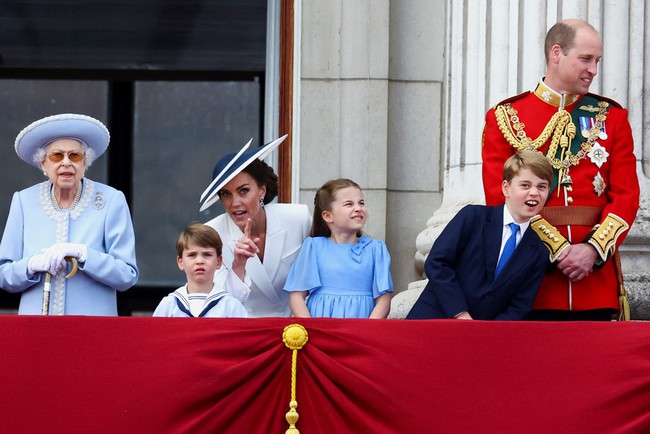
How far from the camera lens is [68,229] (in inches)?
234

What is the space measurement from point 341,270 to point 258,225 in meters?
0.47

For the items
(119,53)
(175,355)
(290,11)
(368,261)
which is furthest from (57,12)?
(175,355)

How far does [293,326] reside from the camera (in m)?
5.24

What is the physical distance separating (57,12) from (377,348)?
7693 mm

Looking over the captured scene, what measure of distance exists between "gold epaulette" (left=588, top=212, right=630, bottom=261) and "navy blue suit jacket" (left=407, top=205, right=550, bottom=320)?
0.75ft

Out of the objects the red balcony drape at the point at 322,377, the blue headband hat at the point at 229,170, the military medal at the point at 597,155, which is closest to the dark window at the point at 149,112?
the blue headband hat at the point at 229,170

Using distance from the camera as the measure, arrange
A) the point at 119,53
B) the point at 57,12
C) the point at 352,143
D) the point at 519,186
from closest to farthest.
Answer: the point at 519,186 < the point at 352,143 < the point at 57,12 < the point at 119,53

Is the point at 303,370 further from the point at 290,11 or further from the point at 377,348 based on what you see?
the point at 290,11

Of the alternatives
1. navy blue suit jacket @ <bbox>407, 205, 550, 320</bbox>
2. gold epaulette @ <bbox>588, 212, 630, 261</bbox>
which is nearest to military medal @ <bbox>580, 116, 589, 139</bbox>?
gold epaulette @ <bbox>588, 212, 630, 261</bbox>

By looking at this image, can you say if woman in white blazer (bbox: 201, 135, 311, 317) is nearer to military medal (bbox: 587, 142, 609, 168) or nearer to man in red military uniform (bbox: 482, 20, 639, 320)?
man in red military uniform (bbox: 482, 20, 639, 320)

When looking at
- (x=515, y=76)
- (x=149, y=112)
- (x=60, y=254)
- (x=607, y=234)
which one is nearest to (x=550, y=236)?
(x=607, y=234)

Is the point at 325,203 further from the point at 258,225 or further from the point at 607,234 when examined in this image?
the point at 607,234

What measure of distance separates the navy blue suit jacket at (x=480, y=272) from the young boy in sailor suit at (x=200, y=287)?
28.7 inches

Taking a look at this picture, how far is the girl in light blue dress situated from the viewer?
6.15 metres
